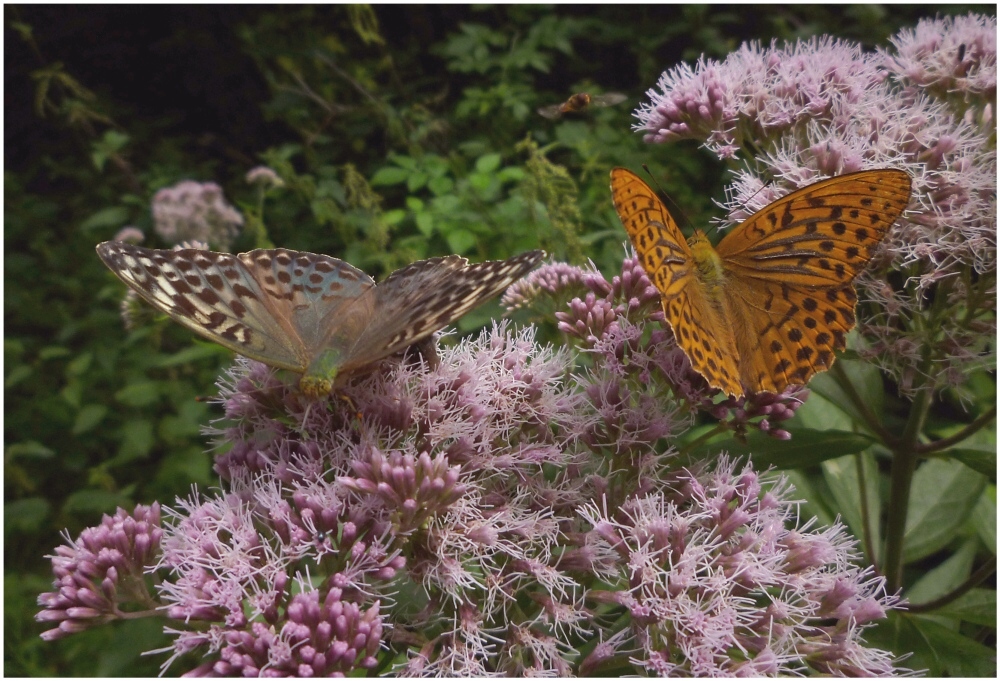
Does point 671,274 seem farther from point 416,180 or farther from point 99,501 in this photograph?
point 99,501

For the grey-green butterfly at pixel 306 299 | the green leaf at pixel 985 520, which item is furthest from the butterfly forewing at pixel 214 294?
the green leaf at pixel 985 520

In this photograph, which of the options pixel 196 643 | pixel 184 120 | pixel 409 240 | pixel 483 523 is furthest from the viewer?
pixel 184 120

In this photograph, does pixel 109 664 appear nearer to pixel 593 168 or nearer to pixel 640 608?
pixel 640 608

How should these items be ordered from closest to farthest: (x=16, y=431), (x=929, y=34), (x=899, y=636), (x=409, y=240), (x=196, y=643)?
1. (x=196, y=643)
2. (x=899, y=636)
3. (x=929, y=34)
4. (x=409, y=240)
5. (x=16, y=431)

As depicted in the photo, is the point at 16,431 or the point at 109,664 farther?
the point at 16,431

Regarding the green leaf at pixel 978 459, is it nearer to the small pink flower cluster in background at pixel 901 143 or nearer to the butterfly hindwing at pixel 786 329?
the small pink flower cluster in background at pixel 901 143

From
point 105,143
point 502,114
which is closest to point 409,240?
point 502,114

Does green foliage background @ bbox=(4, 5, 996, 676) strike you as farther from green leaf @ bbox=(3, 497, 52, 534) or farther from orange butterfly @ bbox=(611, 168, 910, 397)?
orange butterfly @ bbox=(611, 168, 910, 397)

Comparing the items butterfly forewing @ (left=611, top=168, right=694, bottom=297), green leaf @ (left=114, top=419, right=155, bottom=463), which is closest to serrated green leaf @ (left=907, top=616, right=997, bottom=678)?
butterfly forewing @ (left=611, top=168, right=694, bottom=297)
